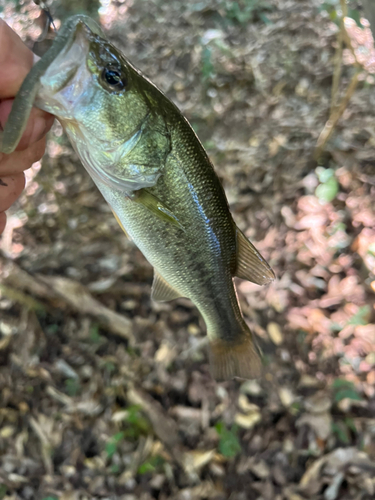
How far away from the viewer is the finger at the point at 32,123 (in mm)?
1079

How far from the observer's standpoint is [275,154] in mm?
3059

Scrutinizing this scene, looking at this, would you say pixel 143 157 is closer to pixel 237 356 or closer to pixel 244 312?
pixel 237 356

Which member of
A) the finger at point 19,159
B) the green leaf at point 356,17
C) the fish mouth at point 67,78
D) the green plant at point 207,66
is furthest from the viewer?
the green plant at point 207,66

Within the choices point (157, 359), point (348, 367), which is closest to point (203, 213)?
point (157, 359)

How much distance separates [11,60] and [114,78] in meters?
0.31

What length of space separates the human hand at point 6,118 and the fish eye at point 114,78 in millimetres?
259

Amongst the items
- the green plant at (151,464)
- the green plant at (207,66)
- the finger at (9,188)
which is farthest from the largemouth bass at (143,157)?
the green plant at (207,66)

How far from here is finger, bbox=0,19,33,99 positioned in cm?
99

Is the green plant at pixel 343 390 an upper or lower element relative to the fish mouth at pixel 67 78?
lower

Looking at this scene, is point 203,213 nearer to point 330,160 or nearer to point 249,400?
point 249,400

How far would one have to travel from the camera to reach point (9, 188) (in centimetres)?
131

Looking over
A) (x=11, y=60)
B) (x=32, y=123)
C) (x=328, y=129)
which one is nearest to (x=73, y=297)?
(x=32, y=123)

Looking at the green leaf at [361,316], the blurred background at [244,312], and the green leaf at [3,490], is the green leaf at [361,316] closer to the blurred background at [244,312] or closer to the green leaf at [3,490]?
the blurred background at [244,312]

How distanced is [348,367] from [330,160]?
1.71m
